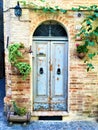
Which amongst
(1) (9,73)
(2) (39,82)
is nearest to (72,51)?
(2) (39,82)

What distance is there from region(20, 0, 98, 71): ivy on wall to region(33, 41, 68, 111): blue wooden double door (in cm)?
64

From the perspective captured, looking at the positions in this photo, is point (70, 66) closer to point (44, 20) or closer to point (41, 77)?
point (41, 77)

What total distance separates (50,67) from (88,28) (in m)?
1.56

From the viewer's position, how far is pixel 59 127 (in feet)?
24.8

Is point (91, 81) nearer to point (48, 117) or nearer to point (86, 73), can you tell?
point (86, 73)

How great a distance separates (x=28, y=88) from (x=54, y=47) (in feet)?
4.56

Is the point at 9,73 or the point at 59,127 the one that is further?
the point at 9,73

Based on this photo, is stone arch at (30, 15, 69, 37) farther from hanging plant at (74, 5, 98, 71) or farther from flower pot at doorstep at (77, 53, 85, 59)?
flower pot at doorstep at (77, 53, 85, 59)

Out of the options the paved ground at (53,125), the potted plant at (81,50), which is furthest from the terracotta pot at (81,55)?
the paved ground at (53,125)

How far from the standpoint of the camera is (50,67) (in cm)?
811

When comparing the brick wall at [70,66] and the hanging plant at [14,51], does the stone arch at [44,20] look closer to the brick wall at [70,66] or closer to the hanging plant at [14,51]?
the brick wall at [70,66]

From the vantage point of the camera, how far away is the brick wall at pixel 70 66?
7641 mm

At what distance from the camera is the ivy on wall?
24.8 ft

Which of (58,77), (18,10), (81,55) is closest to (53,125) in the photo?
(58,77)
